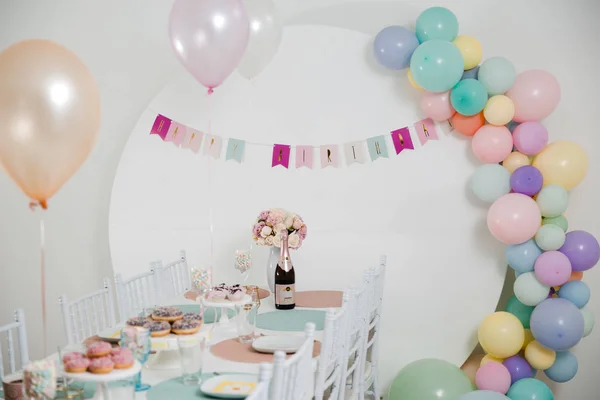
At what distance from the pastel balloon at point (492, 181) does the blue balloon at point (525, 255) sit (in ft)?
0.83

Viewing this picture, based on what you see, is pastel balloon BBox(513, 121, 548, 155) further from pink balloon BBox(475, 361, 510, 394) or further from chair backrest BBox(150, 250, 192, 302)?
chair backrest BBox(150, 250, 192, 302)

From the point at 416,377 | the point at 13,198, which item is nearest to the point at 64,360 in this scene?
the point at 416,377

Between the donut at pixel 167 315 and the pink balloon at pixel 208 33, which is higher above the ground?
the pink balloon at pixel 208 33

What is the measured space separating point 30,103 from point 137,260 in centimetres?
189

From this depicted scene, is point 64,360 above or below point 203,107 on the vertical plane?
below

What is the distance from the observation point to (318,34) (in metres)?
3.60

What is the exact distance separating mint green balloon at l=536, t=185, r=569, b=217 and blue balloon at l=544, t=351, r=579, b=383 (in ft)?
2.12

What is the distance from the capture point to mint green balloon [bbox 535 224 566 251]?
9.81 feet

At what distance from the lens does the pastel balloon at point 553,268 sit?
9.67ft

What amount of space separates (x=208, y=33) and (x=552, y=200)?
1.63 m

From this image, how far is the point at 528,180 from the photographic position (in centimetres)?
303

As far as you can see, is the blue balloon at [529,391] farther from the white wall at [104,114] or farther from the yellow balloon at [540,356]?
the white wall at [104,114]

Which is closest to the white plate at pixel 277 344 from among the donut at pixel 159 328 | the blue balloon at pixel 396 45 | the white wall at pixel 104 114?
the donut at pixel 159 328

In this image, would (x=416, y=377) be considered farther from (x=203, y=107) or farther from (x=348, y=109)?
(x=203, y=107)
